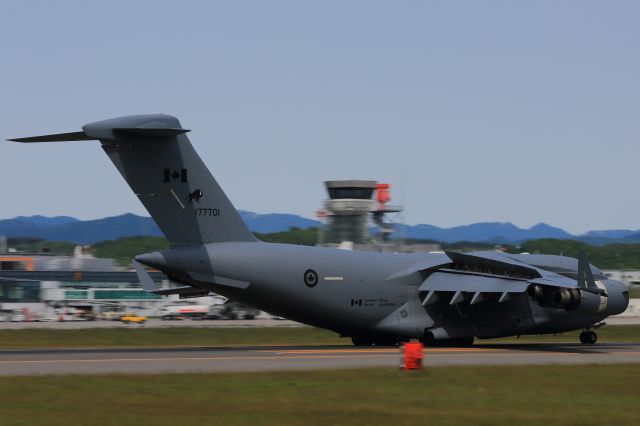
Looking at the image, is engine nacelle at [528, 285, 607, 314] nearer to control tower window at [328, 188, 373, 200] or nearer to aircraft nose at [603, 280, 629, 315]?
aircraft nose at [603, 280, 629, 315]

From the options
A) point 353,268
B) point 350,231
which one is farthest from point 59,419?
point 350,231

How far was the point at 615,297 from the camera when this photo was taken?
38.7 metres

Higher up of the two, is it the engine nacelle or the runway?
the engine nacelle

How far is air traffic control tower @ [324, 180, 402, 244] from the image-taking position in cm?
10756

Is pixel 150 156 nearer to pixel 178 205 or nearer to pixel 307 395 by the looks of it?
pixel 178 205

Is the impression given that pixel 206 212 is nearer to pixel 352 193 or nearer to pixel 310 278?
pixel 310 278

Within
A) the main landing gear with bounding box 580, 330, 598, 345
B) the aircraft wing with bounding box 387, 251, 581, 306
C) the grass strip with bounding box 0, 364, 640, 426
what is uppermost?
the aircraft wing with bounding box 387, 251, 581, 306

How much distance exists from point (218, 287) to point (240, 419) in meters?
15.0

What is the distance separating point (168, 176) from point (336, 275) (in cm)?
702

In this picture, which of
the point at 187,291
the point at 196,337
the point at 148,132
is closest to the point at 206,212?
the point at 148,132

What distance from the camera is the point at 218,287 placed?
32375 mm

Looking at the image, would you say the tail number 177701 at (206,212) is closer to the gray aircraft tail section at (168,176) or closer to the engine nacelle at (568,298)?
the gray aircraft tail section at (168,176)

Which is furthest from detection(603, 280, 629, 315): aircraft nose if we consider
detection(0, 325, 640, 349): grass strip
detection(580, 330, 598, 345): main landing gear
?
detection(0, 325, 640, 349): grass strip

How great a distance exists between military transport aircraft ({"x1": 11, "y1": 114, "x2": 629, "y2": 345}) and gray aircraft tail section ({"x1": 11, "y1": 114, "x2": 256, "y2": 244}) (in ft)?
0.10
